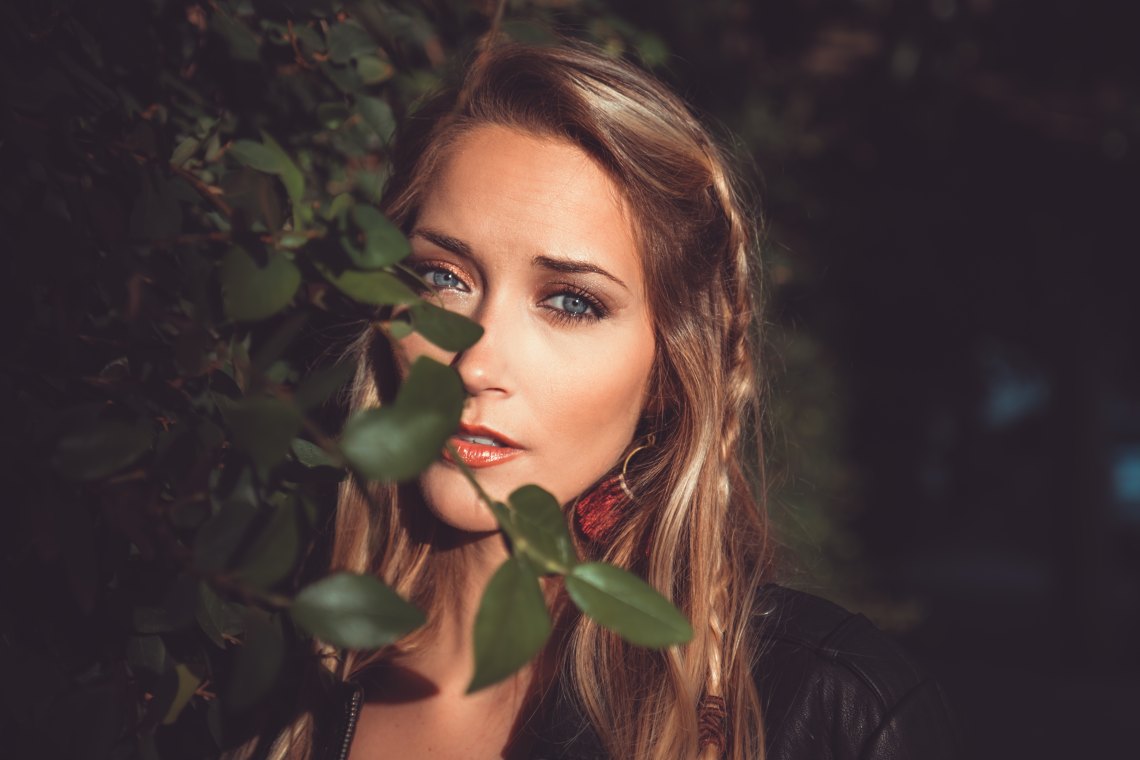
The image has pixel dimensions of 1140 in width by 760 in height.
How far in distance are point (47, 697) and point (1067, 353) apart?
8.28m

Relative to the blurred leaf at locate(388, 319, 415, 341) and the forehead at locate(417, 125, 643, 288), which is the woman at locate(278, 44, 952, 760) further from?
the blurred leaf at locate(388, 319, 415, 341)

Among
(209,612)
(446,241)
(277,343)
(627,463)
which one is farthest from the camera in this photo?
(627,463)

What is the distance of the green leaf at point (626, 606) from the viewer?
67 centimetres

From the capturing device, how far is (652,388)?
1.96 meters

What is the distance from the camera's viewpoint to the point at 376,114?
1706mm

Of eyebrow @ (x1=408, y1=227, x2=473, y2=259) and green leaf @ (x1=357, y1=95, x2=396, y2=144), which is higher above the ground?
green leaf @ (x1=357, y1=95, x2=396, y2=144)

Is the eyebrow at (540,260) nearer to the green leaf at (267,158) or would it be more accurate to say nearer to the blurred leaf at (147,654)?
the green leaf at (267,158)

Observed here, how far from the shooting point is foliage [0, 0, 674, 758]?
686 mm

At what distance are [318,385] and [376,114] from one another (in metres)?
1.11

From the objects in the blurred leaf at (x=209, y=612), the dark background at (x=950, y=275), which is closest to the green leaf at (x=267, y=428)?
the blurred leaf at (x=209, y=612)

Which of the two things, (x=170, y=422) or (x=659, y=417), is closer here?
(x=170, y=422)

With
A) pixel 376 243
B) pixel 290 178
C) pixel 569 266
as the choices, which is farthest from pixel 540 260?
pixel 376 243

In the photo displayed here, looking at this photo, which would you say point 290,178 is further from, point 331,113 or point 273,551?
point 331,113

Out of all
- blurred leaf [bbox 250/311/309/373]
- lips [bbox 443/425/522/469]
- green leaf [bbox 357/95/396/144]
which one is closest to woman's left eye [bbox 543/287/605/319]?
lips [bbox 443/425/522/469]
